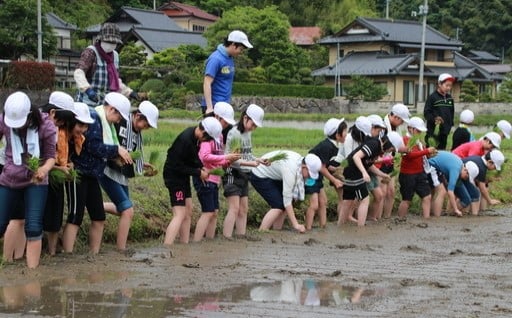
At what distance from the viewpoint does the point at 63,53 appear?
1953 inches

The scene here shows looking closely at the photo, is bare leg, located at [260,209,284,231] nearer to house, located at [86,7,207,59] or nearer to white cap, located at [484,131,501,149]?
white cap, located at [484,131,501,149]

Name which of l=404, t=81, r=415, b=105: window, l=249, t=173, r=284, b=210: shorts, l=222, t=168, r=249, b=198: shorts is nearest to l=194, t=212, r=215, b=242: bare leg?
l=222, t=168, r=249, b=198: shorts

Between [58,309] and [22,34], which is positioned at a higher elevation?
[22,34]

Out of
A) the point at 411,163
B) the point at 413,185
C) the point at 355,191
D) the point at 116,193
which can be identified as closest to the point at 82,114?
the point at 116,193

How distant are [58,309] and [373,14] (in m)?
68.6

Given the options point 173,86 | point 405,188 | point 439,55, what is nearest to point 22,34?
point 173,86

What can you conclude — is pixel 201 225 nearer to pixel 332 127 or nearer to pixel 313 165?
pixel 313 165

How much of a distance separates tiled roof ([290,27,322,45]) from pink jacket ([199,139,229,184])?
56.1 metres

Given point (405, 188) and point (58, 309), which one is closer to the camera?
point (58, 309)

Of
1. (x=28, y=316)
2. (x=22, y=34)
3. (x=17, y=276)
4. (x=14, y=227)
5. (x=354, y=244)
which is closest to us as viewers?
(x=28, y=316)

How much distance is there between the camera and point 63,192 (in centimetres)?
752

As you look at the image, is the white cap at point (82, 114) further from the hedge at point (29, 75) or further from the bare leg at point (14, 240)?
the hedge at point (29, 75)

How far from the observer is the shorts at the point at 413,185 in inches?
481

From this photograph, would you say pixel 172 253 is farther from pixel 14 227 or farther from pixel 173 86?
pixel 173 86
